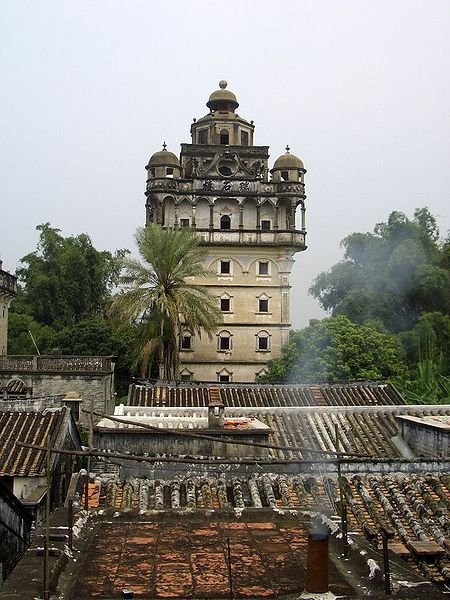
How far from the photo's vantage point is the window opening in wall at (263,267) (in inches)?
1411

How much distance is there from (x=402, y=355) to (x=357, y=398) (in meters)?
16.5

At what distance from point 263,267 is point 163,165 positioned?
7.40m

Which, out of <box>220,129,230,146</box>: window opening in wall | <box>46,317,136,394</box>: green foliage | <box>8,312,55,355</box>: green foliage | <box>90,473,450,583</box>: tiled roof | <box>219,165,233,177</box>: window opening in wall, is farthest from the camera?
<box>8,312,55,355</box>: green foliage

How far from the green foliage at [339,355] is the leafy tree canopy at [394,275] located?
26.3ft

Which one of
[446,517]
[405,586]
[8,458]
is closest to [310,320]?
[8,458]

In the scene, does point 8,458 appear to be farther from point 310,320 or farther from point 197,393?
point 310,320

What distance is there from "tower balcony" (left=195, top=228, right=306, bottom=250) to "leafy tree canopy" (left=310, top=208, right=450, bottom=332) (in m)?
7.47

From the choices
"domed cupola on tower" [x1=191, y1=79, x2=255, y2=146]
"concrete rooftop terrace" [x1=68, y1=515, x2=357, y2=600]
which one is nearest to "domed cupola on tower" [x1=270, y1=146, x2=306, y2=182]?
"domed cupola on tower" [x1=191, y1=79, x2=255, y2=146]

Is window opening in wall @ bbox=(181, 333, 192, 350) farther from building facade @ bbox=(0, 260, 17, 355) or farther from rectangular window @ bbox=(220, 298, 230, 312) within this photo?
building facade @ bbox=(0, 260, 17, 355)

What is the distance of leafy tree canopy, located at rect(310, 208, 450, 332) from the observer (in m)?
40.5

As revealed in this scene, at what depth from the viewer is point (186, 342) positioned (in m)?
35.5

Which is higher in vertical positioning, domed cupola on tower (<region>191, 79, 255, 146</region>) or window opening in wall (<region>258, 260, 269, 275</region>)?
domed cupola on tower (<region>191, 79, 255, 146</region>)

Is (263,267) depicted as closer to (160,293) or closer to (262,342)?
(262,342)

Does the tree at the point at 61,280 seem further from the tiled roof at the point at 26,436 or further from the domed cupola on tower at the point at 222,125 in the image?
the tiled roof at the point at 26,436
